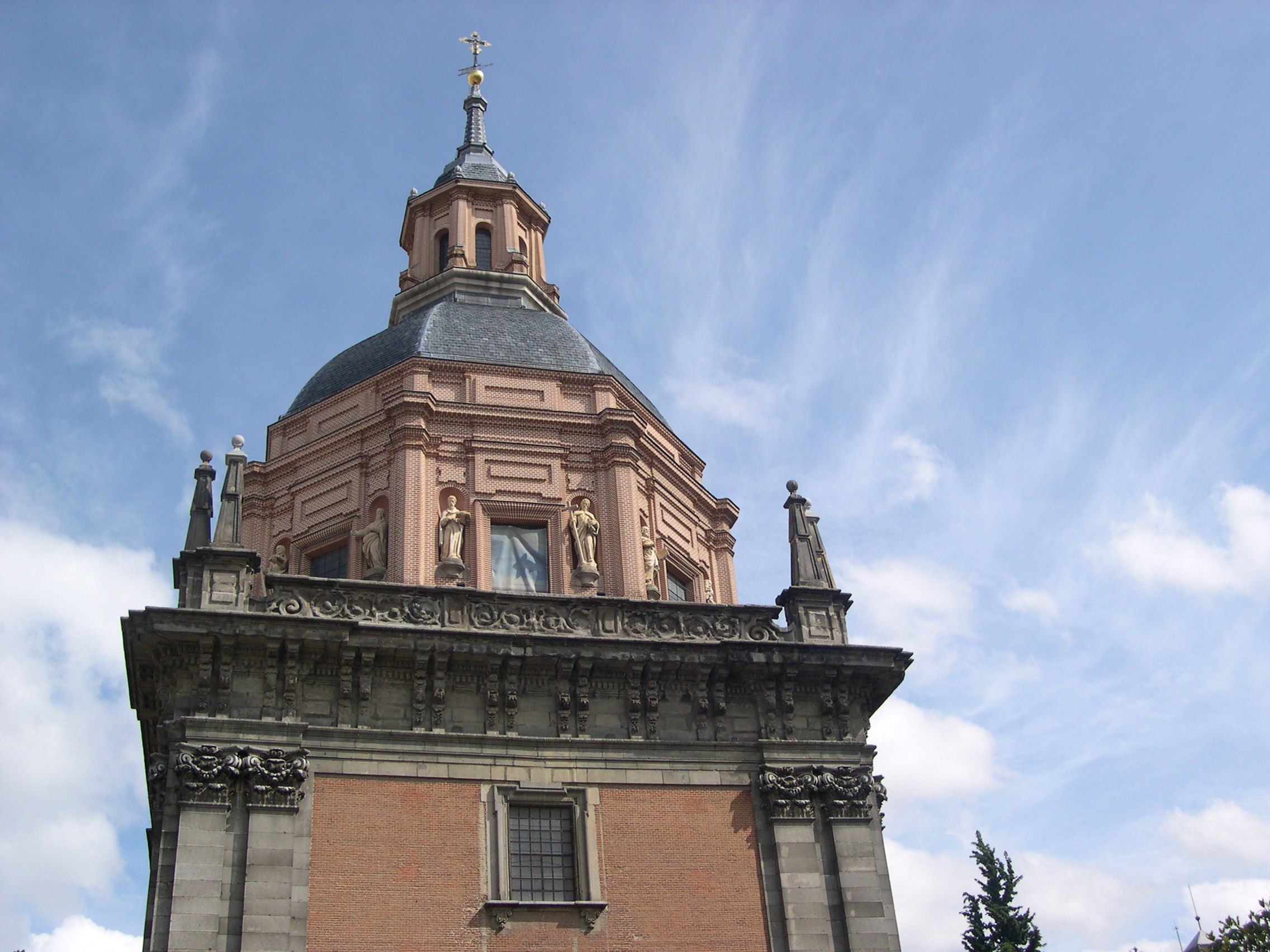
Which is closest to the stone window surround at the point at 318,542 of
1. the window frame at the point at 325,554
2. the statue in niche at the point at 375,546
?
the window frame at the point at 325,554

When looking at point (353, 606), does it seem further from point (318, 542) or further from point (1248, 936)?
point (1248, 936)

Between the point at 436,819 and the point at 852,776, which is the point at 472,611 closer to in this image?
the point at 436,819

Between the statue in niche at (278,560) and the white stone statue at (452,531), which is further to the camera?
the statue in niche at (278,560)

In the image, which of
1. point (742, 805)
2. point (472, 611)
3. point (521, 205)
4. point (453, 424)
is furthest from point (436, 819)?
point (521, 205)

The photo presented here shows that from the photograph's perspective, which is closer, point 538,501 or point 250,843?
point 250,843

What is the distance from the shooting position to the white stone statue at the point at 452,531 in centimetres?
2389

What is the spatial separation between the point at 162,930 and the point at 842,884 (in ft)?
32.1

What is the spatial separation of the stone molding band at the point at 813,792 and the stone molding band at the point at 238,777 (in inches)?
283

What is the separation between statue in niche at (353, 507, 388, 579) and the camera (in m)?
24.1

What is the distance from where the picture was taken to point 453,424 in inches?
1016

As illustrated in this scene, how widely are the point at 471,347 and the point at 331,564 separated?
219 inches

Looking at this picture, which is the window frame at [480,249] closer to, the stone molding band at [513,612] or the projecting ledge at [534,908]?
the stone molding band at [513,612]

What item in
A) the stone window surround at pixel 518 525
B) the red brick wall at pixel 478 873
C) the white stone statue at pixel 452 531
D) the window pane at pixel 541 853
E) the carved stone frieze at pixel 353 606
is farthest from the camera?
the stone window surround at pixel 518 525

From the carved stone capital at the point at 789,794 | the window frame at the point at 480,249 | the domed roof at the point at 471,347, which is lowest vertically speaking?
the carved stone capital at the point at 789,794
